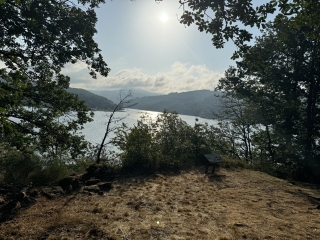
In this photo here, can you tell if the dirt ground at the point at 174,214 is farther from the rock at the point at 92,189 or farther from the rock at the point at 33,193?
the rock at the point at 92,189

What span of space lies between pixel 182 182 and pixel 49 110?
6.80m

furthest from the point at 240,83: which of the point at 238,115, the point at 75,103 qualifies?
the point at 75,103

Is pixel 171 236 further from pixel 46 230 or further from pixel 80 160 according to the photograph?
pixel 80 160

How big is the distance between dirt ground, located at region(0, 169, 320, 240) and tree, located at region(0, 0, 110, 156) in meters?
3.01

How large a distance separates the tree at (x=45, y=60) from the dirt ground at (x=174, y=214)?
3008 millimetres

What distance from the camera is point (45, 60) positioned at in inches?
323

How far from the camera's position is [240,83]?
17922 mm

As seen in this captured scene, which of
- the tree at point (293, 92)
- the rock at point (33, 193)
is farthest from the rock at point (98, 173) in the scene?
the tree at point (293, 92)

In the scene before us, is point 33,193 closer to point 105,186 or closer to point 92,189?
point 92,189

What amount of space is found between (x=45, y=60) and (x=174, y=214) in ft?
23.2

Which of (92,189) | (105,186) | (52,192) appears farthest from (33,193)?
(105,186)

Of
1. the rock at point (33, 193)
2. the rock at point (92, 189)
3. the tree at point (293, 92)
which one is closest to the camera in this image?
the rock at point (33, 193)

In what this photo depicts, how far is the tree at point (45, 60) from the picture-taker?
22.6ft

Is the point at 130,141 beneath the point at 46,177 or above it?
above
